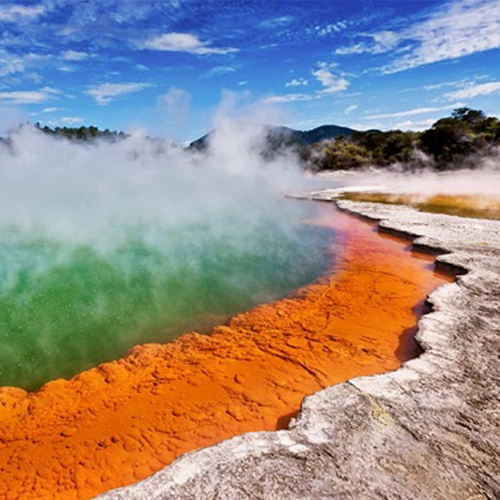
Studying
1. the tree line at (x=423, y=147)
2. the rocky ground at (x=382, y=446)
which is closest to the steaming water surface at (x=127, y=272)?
the rocky ground at (x=382, y=446)

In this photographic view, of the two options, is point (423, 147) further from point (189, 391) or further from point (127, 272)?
point (189, 391)

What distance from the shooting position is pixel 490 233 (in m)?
9.27

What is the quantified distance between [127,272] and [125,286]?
0.90 metres

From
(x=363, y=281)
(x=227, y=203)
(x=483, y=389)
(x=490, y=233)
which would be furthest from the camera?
(x=227, y=203)

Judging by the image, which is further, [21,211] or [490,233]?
[21,211]

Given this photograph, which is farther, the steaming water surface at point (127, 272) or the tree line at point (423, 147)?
the tree line at point (423, 147)

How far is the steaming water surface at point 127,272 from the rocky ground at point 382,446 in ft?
9.80

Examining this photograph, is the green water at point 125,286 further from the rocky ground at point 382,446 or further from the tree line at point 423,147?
the tree line at point 423,147

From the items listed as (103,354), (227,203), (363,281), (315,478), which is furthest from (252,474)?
(227,203)

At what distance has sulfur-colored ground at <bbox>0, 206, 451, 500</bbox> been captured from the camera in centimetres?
339

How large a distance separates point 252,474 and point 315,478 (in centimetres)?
46

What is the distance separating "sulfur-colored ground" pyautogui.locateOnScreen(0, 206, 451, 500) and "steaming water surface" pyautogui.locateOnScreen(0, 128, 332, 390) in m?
0.59

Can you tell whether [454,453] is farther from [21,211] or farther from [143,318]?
[21,211]

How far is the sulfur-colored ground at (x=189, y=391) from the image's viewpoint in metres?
3.39
